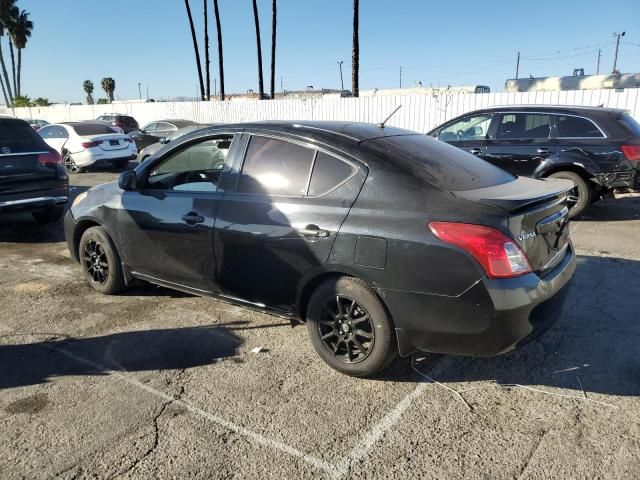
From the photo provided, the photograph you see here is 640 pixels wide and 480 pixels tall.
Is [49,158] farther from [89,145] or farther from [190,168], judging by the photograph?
[89,145]

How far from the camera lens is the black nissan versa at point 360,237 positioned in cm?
286

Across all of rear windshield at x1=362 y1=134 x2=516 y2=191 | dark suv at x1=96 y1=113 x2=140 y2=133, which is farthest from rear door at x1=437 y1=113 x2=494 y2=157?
dark suv at x1=96 y1=113 x2=140 y2=133

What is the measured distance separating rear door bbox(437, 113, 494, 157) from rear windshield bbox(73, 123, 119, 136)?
10188mm

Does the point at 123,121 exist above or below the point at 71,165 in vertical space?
above

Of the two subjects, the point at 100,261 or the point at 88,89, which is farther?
the point at 88,89

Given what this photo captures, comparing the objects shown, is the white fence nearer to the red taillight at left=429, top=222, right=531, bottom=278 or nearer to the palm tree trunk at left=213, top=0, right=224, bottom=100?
the palm tree trunk at left=213, top=0, right=224, bottom=100

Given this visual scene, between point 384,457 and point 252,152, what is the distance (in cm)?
227

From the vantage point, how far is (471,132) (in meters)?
8.70

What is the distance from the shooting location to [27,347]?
12.4ft

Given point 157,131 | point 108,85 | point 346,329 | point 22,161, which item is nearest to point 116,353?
point 346,329

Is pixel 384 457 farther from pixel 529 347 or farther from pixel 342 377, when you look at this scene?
pixel 529 347

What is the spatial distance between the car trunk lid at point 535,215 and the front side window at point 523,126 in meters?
4.95

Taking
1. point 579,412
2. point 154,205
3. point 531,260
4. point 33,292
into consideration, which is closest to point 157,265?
point 154,205

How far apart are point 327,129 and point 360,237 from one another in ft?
3.20
